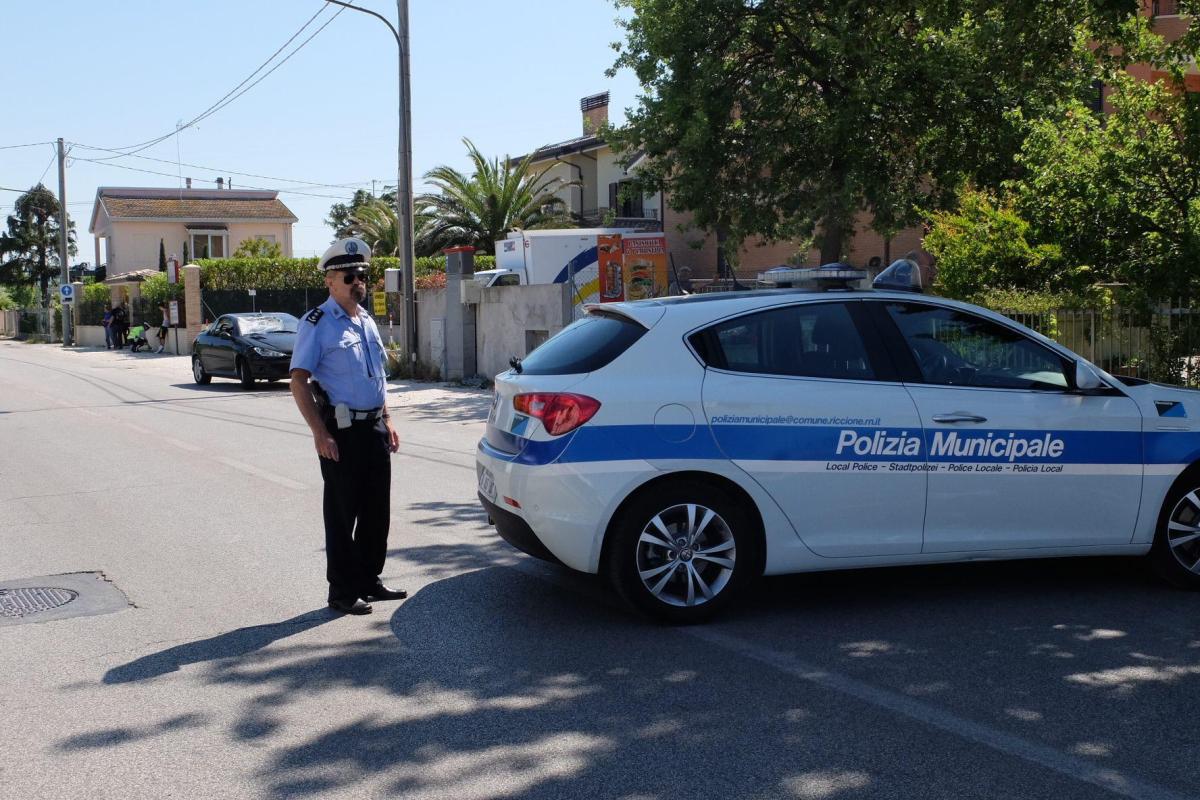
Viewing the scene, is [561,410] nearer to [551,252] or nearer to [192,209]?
[551,252]

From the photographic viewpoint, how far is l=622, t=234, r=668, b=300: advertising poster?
2077cm

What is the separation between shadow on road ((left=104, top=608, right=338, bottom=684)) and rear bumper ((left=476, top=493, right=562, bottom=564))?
0.97 metres

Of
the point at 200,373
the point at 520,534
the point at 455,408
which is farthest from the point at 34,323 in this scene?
the point at 520,534

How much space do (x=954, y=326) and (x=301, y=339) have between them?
3296 mm

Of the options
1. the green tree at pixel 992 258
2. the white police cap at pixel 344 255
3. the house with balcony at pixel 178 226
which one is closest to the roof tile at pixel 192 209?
the house with balcony at pixel 178 226

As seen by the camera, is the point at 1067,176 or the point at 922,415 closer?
the point at 922,415

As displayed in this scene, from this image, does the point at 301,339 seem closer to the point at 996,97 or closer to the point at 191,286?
the point at 996,97

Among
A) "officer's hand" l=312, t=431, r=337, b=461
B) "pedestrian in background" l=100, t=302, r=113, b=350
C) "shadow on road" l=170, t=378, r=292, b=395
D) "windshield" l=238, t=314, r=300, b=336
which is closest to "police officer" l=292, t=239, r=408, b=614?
"officer's hand" l=312, t=431, r=337, b=461

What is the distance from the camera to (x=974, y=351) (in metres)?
6.25

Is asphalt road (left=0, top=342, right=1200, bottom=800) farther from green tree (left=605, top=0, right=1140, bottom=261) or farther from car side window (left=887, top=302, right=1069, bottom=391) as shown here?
green tree (left=605, top=0, right=1140, bottom=261)

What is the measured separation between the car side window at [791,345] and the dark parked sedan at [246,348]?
17.6m

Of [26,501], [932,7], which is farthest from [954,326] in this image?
[26,501]

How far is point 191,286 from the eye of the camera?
4031 cm

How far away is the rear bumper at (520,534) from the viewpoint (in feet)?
18.9
